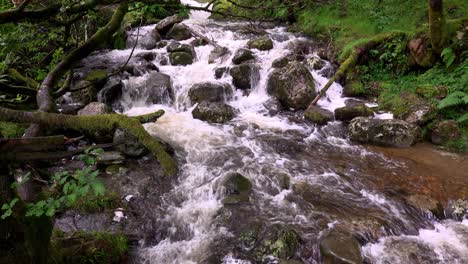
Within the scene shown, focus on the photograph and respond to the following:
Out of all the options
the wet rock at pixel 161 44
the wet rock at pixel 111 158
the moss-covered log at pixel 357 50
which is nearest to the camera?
the wet rock at pixel 111 158

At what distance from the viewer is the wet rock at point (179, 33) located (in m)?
14.4

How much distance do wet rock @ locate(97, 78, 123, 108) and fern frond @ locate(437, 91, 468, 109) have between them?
9063 millimetres

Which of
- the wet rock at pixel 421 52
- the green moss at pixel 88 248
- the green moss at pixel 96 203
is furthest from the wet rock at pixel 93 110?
the wet rock at pixel 421 52

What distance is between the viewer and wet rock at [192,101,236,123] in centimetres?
934

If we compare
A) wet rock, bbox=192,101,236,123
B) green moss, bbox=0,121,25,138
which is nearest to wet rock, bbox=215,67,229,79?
wet rock, bbox=192,101,236,123

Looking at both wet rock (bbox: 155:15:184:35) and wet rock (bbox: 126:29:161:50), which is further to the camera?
wet rock (bbox: 155:15:184:35)

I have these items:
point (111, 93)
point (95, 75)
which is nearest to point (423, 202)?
point (111, 93)

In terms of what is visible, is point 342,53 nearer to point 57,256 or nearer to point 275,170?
point 275,170

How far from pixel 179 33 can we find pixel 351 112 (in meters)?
8.78

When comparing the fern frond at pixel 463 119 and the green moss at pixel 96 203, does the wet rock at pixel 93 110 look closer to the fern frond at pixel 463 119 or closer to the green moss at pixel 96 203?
the green moss at pixel 96 203

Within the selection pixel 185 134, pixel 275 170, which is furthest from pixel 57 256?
pixel 185 134

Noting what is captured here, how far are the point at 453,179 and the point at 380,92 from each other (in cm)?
416

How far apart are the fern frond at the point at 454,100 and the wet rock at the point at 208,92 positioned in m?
5.99

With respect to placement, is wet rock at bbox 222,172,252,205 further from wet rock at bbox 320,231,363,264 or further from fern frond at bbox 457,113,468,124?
fern frond at bbox 457,113,468,124
